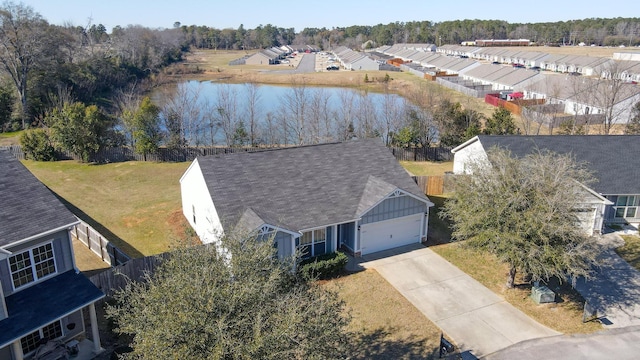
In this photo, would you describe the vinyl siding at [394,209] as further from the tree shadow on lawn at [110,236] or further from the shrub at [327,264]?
the tree shadow on lawn at [110,236]

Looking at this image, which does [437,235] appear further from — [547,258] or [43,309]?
[43,309]

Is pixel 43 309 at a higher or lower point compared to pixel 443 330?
higher

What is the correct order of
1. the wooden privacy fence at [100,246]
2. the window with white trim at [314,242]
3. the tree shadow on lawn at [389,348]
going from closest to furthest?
the tree shadow on lawn at [389,348] → the wooden privacy fence at [100,246] → the window with white trim at [314,242]

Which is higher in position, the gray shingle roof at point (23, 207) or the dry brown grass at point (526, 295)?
the gray shingle roof at point (23, 207)

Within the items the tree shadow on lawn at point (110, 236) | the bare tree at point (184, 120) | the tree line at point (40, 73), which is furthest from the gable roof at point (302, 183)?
the tree line at point (40, 73)

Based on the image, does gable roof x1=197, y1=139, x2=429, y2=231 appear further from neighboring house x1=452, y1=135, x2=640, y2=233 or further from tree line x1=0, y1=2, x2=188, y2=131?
tree line x1=0, y1=2, x2=188, y2=131

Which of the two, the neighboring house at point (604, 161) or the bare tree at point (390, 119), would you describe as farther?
the bare tree at point (390, 119)

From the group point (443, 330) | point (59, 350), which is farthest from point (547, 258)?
point (59, 350)

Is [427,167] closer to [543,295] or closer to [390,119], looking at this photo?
[390,119]
